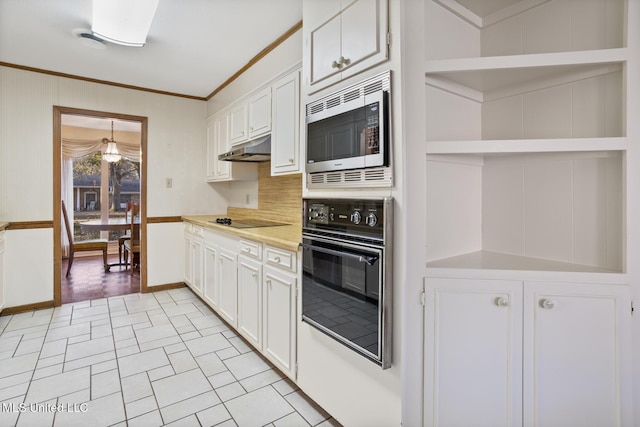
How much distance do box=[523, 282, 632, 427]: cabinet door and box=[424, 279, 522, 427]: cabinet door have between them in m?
0.05

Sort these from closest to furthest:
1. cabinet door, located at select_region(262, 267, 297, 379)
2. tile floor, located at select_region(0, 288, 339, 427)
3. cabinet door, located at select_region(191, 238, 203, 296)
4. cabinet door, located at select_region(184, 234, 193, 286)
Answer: tile floor, located at select_region(0, 288, 339, 427) < cabinet door, located at select_region(262, 267, 297, 379) < cabinet door, located at select_region(191, 238, 203, 296) < cabinet door, located at select_region(184, 234, 193, 286)

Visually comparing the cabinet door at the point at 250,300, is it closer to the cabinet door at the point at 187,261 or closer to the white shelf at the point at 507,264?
the white shelf at the point at 507,264

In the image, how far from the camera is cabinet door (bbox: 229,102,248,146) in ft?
10.6

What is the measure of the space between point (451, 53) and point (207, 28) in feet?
6.35

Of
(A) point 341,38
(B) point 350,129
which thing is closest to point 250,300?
(B) point 350,129

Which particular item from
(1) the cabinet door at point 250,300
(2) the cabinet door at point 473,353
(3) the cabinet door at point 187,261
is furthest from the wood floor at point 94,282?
(2) the cabinet door at point 473,353

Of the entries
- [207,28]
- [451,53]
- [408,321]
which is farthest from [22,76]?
[408,321]

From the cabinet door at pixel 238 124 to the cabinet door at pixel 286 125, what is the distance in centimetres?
64

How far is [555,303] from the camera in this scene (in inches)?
49.9

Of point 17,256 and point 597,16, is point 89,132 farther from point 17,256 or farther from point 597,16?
point 597,16

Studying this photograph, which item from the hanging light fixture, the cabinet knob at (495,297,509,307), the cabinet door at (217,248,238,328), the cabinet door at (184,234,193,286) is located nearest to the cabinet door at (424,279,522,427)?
the cabinet knob at (495,297,509,307)

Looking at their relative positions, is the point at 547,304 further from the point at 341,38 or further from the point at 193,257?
the point at 193,257

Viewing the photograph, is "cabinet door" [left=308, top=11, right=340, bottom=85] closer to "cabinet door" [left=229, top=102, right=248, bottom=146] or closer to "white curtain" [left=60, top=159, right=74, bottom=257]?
"cabinet door" [left=229, top=102, right=248, bottom=146]

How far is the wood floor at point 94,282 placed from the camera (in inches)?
159
